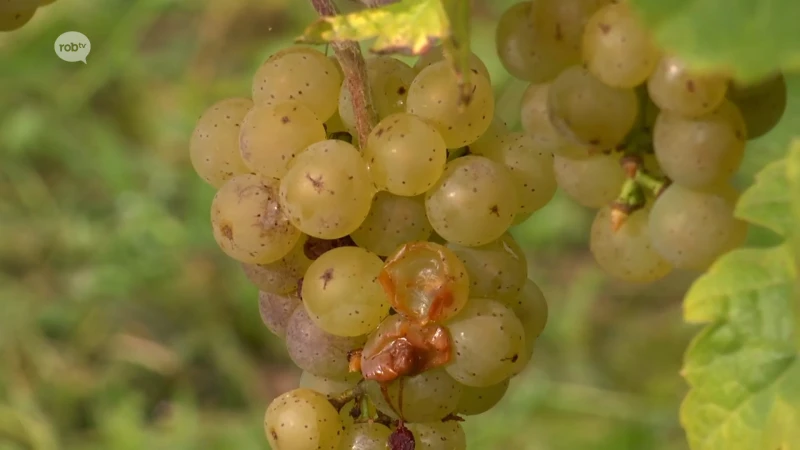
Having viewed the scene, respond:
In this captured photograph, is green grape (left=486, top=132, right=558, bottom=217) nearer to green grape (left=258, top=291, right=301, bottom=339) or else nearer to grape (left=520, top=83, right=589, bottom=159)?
grape (left=520, top=83, right=589, bottom=159)

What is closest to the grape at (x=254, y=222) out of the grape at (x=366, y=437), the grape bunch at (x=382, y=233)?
the grape bunch at (x=382, y=233)

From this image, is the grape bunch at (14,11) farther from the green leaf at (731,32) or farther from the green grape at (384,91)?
the green leaf at (731,32)

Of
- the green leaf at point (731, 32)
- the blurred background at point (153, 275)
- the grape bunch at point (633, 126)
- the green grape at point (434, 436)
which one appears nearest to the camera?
the green leaf at point (731, 32)

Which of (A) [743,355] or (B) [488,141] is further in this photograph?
(B) [488,141]

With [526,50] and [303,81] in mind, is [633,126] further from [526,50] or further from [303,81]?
[303,81]

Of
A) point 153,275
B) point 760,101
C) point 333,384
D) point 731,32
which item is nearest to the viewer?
point 731,32

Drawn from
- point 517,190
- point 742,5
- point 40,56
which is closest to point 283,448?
point 517,190

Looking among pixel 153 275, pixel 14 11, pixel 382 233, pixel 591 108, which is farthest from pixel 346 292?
pixel 153 275
